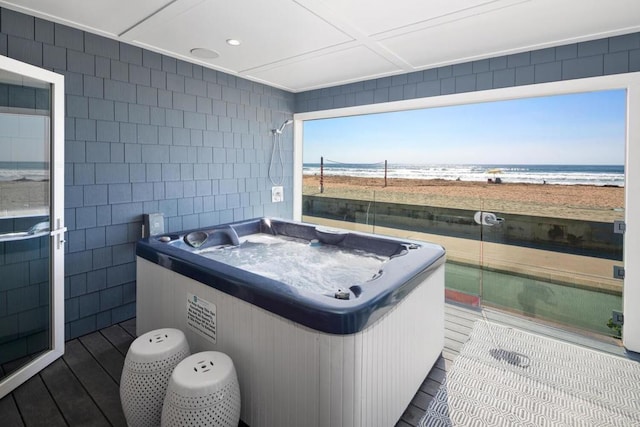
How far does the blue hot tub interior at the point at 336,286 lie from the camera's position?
53.3 inches

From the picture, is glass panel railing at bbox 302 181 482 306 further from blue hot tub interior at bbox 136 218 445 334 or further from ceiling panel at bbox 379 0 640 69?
ceiling panel at bbox 379 0 640 69

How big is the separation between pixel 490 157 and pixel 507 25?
2.68 metres

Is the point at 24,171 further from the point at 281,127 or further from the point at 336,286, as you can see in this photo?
the point at 281,127

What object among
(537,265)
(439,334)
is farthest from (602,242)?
(439,334)

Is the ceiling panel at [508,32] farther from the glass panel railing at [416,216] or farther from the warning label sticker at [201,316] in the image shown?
the warning label sticker at [201,316]

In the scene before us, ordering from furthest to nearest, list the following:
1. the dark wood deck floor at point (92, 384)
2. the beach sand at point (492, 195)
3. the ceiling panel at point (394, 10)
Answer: the beach sand at point (492, 195) < the ceiling panel at point (394, 10) < the dark wood deck floor at point (92, 384)

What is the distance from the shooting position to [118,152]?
271 centimetres

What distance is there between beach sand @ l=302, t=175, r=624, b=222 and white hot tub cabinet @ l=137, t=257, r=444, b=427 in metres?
1.62

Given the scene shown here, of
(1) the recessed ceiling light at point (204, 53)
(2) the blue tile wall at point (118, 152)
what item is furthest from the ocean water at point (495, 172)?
(1) the recessed ceiling light at point (204, 53)

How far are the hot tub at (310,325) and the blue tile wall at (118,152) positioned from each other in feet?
1.70

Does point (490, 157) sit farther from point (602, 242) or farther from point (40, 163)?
point (40, 163)

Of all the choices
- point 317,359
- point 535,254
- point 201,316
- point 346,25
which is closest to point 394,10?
point 346,25

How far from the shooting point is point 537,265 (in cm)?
305

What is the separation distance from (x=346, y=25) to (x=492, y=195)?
7.54 ft
